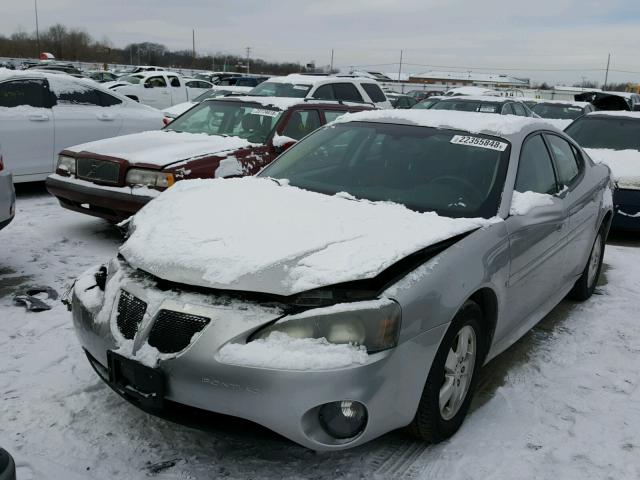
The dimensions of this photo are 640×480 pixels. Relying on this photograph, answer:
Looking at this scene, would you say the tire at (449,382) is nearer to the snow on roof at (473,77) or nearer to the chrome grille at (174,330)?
the chrome grille at (174,330)

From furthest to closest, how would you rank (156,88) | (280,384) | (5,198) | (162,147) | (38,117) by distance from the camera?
(156,88)
(38,117)
(162,147)
(5,198)
(280,384)

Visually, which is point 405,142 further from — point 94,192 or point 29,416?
point 94,192

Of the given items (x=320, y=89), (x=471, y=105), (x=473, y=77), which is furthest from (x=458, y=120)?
(x=473, y=77)

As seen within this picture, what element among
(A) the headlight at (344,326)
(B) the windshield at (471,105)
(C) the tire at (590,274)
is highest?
(B) the windshield at (471,105)

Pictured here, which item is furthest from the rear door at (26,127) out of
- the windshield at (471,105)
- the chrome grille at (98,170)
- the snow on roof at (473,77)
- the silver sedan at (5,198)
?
the snow on roof at (473,77)

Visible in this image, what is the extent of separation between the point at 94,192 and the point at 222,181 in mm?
2517

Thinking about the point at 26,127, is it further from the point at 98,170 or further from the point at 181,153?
the point at 181,153

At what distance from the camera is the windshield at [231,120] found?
680 cm

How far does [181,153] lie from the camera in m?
5.97

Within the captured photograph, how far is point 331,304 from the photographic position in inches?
96.7

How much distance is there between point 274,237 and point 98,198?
11.8 feet

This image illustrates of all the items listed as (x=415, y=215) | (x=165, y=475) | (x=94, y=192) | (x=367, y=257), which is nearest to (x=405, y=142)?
(x=415, y=215)

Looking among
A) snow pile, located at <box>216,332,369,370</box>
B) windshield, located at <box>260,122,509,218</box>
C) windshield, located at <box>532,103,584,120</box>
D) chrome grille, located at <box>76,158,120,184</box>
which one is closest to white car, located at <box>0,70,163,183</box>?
chrome grille, located at <box>76,158,120,184</box>

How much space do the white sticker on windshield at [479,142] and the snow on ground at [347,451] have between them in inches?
52.5
